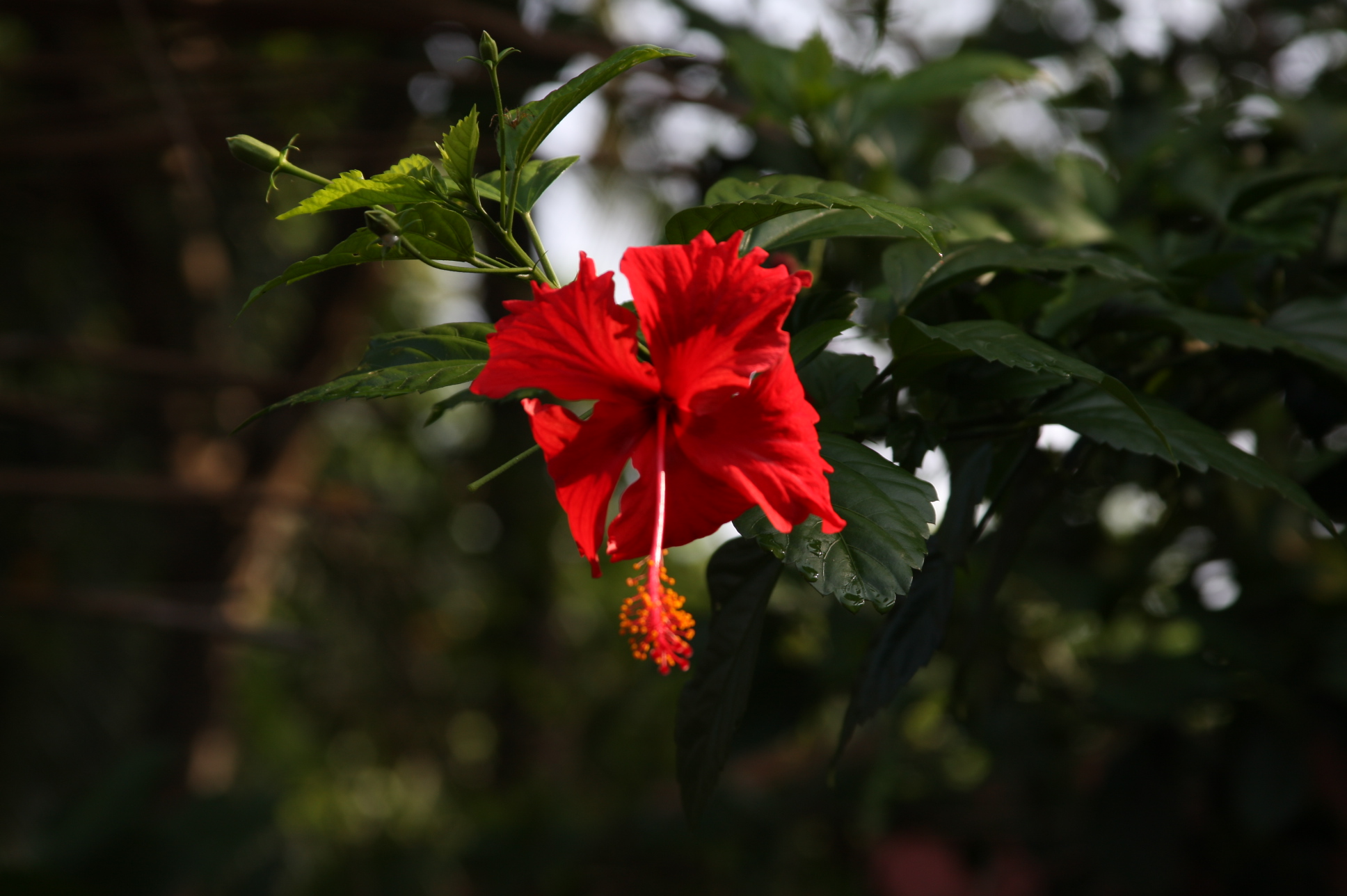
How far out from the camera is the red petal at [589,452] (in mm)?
476

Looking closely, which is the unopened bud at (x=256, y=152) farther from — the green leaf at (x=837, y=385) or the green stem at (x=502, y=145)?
the green leaf at (x=837, y=385)

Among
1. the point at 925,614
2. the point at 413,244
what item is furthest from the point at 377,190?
the point at 925,614

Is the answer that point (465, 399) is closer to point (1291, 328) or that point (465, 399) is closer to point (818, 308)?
point (818, 308)

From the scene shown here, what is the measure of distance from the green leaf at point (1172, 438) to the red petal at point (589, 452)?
0.85 ft

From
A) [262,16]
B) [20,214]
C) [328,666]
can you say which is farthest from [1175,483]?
[328,666]

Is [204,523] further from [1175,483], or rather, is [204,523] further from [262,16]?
[1175,483]

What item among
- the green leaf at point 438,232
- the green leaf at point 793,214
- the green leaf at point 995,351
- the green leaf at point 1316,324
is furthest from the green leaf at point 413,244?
the green leaf at point 1316,324

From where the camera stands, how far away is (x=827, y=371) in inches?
21.8

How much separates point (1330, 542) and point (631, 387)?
4.75ft

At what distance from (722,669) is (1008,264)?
0.29 m

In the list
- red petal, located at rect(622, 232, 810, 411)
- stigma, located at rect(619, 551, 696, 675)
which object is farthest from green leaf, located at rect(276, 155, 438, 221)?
stigma, located at rect(619, 551, 696, 675)

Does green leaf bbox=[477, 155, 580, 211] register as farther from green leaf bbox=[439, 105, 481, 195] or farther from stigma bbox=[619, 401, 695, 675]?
stigma bbox=[619, 401, 695, 675]

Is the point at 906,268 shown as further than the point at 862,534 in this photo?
Yes

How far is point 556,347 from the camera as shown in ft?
1.49
